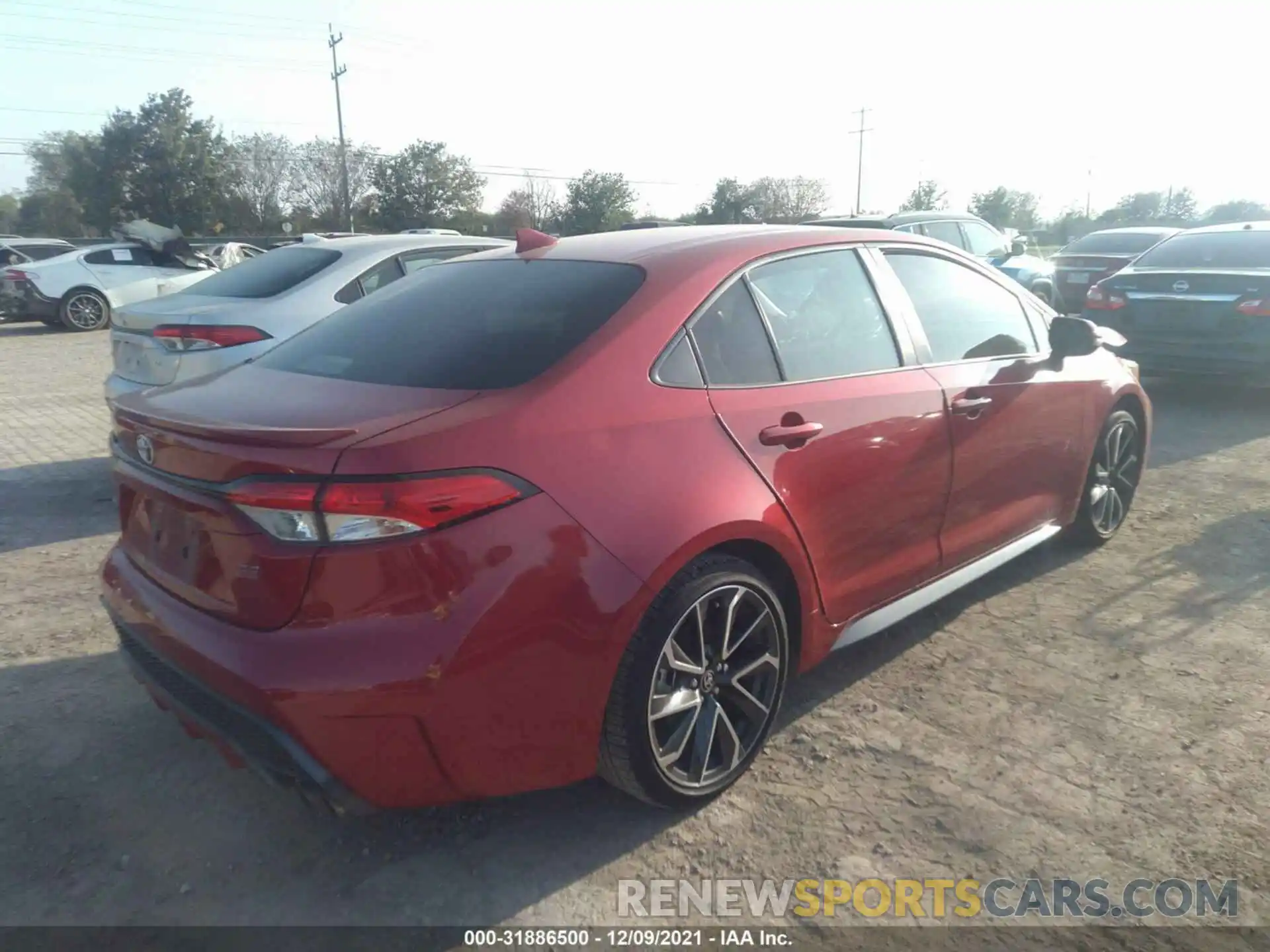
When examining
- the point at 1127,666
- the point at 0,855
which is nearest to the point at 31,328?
the point at 0,855

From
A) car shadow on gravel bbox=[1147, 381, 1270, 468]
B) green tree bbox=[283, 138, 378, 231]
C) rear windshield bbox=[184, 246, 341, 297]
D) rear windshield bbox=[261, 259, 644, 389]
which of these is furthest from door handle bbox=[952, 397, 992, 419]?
green tree bbox=[283, 138, 378, 231]

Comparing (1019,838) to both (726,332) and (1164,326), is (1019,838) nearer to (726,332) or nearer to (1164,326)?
(726,332)

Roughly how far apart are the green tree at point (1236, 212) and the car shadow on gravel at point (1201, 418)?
30.6m

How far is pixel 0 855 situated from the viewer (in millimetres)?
2676

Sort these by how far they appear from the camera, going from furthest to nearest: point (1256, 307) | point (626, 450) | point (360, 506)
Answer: point (1256, 307), point (626, 450), point (360, 506)

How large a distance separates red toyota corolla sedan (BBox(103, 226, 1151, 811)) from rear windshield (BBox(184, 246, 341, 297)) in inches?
109

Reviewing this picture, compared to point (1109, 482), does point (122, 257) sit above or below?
above

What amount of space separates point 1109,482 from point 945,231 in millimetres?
7662

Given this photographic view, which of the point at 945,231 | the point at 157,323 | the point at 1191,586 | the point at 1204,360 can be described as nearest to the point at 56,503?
the point at 157,323

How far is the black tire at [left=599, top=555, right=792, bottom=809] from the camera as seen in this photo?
2.58 metres

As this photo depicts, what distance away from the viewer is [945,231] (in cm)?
1182

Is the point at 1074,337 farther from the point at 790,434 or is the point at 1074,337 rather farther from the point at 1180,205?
the point at 1180,205

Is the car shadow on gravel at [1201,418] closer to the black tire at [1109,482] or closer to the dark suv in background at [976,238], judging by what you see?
the black tire at [1109,482]

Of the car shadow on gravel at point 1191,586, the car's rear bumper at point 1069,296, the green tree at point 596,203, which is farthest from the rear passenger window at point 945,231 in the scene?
the green tree at point 596,203
